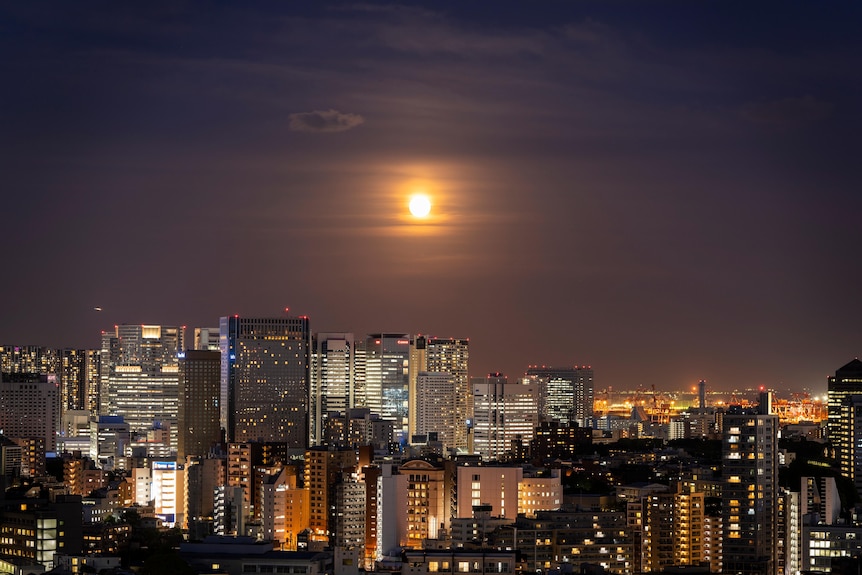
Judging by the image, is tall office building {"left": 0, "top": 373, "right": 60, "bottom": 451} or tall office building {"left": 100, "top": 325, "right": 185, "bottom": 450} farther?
tall office building {"left": 100, "top": 325, "right": 185, "bottom": 450}

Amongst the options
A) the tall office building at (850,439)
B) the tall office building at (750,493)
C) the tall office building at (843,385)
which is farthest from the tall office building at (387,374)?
the tall office building at (750,493)

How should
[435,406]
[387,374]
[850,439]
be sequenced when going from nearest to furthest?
[850,439]
[435,406]
[387,374]

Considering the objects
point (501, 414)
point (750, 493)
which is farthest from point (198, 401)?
point (750, 493)

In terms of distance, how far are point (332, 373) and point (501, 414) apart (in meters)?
5.11

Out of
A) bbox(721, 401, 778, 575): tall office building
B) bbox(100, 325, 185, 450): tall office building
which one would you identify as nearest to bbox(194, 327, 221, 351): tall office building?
bbox(100, 325, 185, 450): tall office building

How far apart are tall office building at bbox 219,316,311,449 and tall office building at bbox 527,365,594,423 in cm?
992

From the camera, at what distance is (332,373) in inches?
1895

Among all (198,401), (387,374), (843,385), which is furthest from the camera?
(387,374)

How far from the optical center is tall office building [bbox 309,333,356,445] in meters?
47.2

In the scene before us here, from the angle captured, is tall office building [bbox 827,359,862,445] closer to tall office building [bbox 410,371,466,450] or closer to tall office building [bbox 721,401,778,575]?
tall office building [bbox 410,371,466,450]

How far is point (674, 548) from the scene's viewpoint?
76.9 ft

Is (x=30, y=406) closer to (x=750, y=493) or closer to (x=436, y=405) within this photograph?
(x=436, y=405)

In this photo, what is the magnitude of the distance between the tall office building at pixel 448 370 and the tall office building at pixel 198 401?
5.27 meters

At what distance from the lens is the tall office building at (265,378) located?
143 ft
